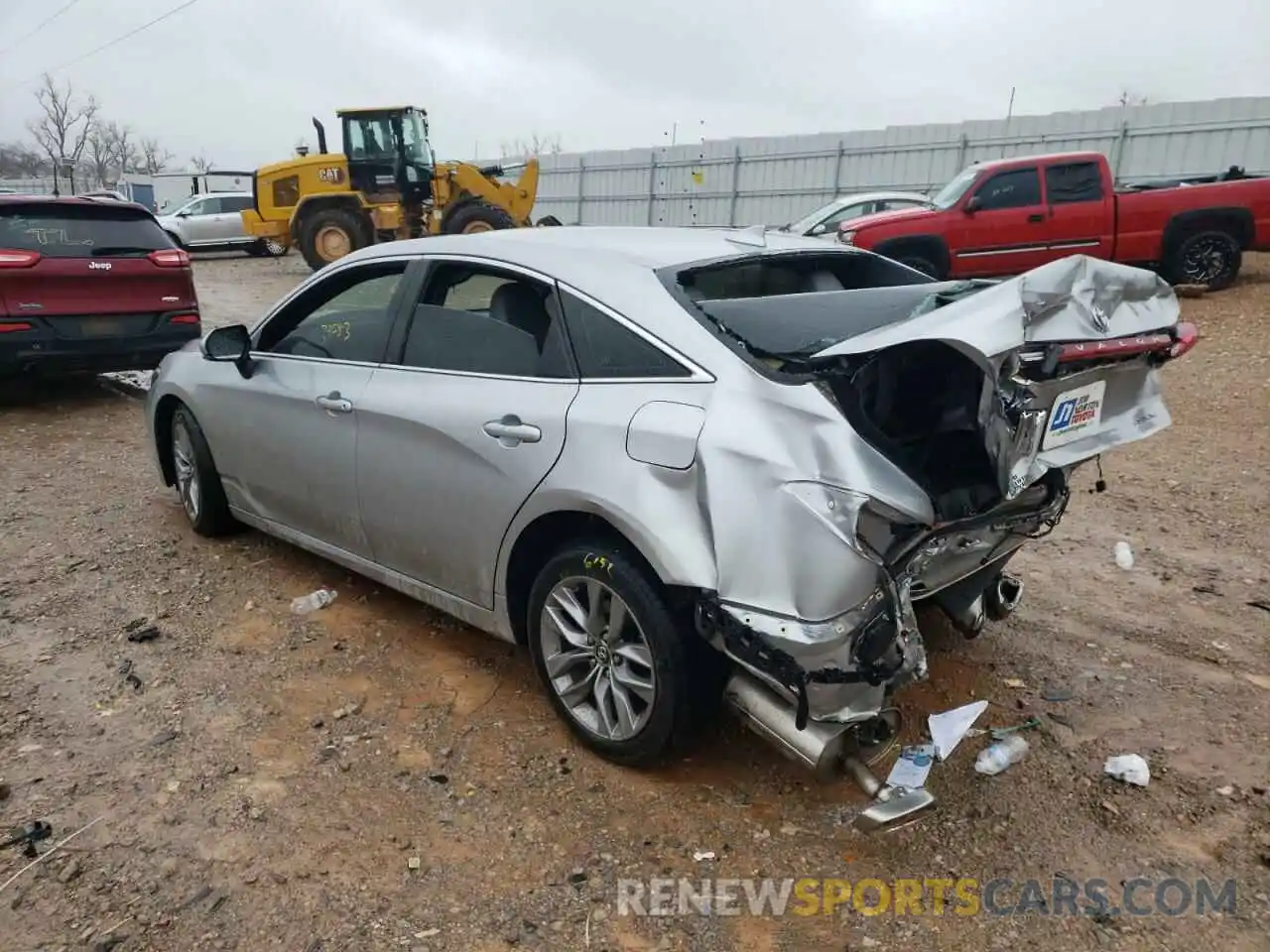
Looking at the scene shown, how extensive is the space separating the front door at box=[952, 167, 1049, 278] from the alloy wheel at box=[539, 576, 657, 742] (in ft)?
32.7

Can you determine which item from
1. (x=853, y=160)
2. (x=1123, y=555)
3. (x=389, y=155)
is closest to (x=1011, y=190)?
(x=1123, y=555)

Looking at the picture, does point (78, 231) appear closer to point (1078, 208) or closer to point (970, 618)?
point (970, 618)

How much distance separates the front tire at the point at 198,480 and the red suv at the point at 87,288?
309cm

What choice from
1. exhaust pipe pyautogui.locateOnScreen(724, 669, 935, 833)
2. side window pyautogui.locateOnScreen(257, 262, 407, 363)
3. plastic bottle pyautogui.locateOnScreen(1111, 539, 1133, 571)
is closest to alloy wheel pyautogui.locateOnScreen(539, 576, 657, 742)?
exhaust pipe pyautogui.locateOnScreen(724, 669, 935, 833)

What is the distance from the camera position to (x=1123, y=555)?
450cm

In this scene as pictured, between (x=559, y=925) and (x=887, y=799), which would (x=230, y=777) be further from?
(x=887, y=799)

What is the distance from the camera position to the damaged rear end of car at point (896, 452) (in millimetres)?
2293

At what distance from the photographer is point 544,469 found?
285 cm

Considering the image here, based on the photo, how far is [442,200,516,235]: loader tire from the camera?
17047mm

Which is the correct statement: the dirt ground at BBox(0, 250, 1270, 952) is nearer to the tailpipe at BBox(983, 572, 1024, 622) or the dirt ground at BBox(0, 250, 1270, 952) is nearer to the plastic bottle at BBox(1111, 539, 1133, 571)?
the plastic bottle at BBox(1111, 539, 1133, 571)

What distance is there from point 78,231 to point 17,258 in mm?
572

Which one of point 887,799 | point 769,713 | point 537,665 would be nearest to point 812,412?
point 769,713

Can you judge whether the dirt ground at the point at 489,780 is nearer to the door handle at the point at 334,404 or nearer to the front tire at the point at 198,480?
the front tire at the point at 198,480

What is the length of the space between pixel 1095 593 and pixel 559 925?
3.00m
